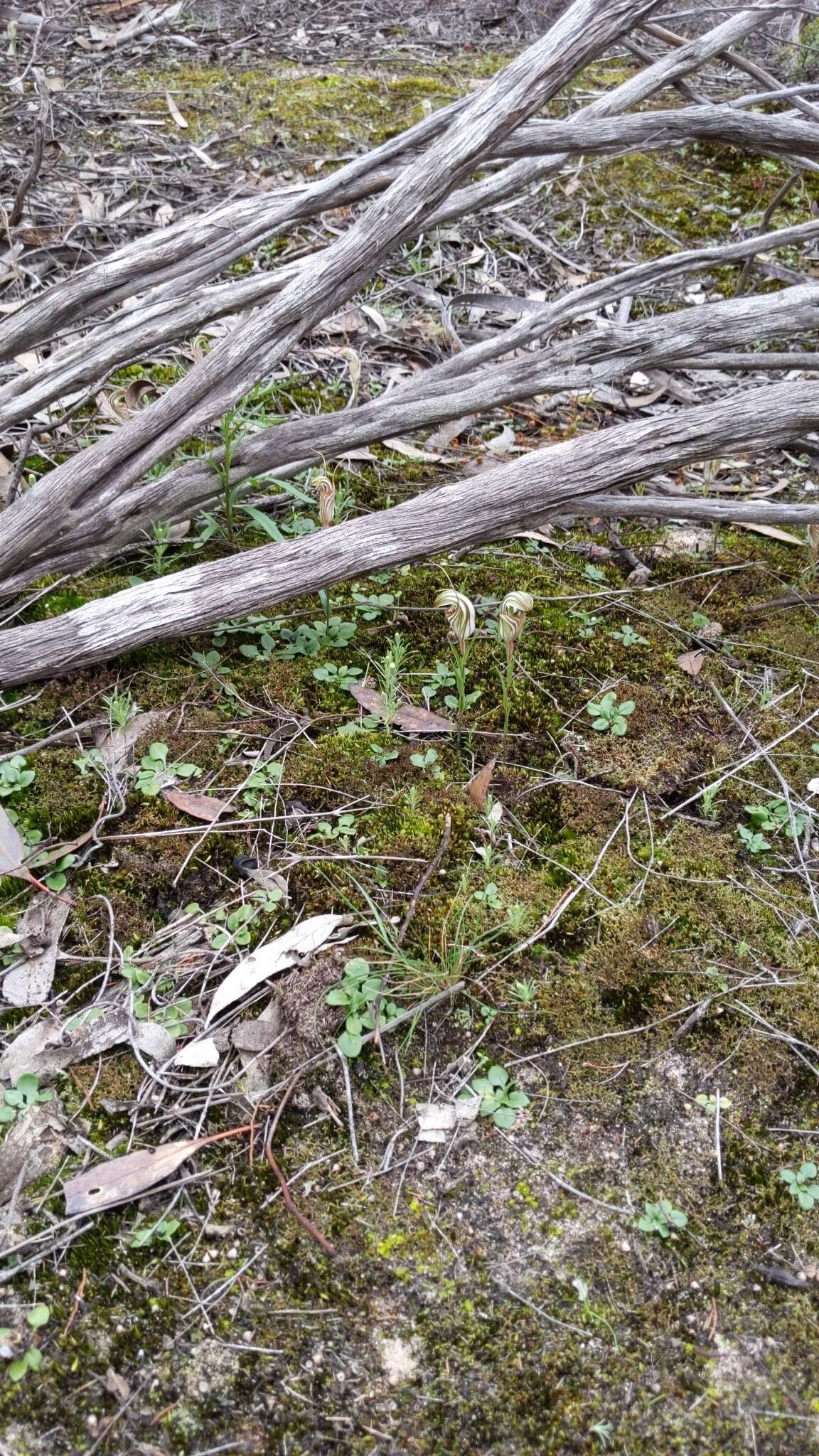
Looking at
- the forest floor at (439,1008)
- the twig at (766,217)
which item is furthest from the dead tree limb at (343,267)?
the twig at (766,217)

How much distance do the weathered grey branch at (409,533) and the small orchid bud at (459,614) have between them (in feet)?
1.06

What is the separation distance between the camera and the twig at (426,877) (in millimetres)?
2195

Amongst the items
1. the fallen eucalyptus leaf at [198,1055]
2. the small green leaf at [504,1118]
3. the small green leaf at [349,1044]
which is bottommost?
the small green leaf at [504,1118]

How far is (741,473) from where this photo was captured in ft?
12.7

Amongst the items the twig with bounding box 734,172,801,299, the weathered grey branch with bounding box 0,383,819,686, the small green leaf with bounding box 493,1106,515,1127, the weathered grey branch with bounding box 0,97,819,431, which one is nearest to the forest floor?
the small green leaf with bounding box 493,1106,515,1127

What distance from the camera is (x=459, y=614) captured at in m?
2.54

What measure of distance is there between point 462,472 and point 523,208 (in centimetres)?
241

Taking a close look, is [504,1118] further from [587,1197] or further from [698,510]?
[698,510]

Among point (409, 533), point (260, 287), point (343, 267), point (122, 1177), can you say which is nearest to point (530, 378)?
point (343, 267)

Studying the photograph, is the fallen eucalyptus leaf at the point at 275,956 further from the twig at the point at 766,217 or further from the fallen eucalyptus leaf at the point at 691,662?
the twig at the point at 766,217

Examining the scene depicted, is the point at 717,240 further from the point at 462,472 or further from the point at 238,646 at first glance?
the point at 238,646

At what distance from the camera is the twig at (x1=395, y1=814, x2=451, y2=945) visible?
7.20ft

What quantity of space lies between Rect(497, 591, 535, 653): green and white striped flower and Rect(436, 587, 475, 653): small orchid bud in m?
0.08

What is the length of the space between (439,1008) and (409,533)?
4.37 feet
